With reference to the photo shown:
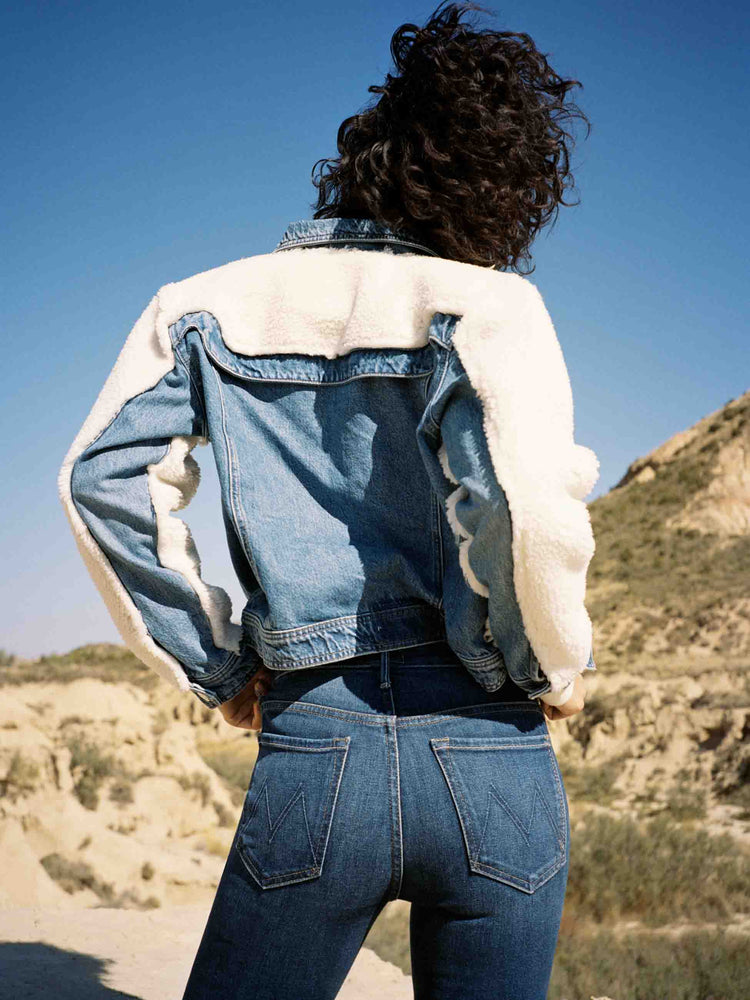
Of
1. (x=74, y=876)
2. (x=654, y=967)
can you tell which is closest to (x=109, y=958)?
(x=74, y=876)

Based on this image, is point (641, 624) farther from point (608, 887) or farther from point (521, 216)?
point (521, 216)

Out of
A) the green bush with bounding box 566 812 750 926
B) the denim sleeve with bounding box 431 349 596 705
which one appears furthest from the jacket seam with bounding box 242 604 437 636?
the green bush with bounding box 566 812 750 926

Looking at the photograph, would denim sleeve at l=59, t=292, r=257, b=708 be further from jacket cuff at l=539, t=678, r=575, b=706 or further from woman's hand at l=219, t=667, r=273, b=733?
jacket cuff at l=539, t=678, r=575, b=706

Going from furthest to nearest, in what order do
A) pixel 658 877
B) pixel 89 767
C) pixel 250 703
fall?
pixel 89 767 → pixel 658 877 → pixel 250 703

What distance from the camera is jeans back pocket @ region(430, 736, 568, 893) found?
45.3 inches

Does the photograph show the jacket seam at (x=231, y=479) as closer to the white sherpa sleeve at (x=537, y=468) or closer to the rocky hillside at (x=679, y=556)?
the white sherpa sleeve at (x=537, y=468)

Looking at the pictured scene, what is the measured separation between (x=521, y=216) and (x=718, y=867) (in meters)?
6.27

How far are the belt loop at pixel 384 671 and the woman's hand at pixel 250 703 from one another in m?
0.26

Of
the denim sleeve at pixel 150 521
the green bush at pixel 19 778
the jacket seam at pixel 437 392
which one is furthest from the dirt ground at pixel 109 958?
the jacket seam at pixel 437 392

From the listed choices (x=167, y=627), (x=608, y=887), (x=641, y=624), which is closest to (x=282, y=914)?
(x=167, y=627)

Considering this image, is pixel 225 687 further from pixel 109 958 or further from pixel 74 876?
pixel 74 876

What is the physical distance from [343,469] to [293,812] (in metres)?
0.50

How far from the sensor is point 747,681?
11430mm

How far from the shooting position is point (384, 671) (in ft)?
4.01
